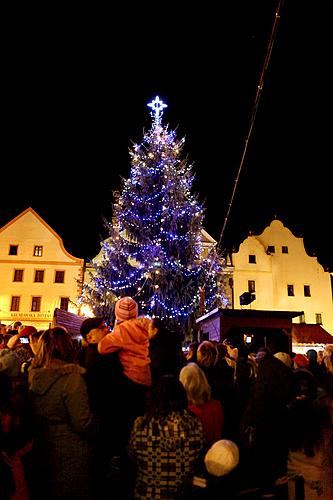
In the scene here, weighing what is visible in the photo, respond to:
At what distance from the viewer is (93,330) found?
5.05m

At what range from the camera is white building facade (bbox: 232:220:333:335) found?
3819 centimetres

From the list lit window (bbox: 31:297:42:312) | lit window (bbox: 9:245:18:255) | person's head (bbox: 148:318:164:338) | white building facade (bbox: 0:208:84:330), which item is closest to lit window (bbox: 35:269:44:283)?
white building facade (bbox: 0:208:84:330)

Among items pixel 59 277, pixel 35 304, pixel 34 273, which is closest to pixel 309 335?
pixel 59 277

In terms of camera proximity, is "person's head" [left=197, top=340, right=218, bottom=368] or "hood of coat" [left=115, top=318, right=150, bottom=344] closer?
"hood of coat" [left=115, top=318, right=150, bottom=344]

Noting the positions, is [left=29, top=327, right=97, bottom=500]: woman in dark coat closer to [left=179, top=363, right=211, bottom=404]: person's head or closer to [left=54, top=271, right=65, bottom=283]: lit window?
[left=179, top=363, right=211, bottom=404]: person's head

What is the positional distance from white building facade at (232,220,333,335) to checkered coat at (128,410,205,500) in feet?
113

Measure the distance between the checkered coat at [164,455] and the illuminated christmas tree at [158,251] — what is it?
17954 mm

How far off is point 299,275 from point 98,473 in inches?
1470

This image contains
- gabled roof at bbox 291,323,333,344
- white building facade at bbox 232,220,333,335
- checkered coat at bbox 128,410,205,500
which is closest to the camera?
checkered coat at bbox 128,410,205,500

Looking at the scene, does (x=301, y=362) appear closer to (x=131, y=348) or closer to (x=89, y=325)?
(x=89, y=325)

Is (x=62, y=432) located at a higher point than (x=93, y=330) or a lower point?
lower

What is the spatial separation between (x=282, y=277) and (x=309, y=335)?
6884 mm

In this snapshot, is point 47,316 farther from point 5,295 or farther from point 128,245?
point 128,245

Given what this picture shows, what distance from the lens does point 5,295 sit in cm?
3600
